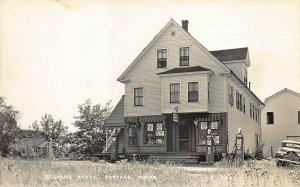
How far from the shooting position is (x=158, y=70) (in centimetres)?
2592

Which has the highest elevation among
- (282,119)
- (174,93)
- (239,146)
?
(174,93)

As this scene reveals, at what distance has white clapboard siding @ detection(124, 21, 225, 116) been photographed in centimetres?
2448

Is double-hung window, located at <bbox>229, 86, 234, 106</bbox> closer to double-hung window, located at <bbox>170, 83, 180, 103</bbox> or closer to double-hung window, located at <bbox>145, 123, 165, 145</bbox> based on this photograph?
double-hung window, located at <bbox>170, 83, 180, 103</bbox>

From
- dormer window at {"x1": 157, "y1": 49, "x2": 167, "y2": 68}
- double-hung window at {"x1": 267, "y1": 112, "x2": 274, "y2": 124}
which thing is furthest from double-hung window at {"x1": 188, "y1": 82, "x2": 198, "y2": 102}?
double-hung window at {"x1": 267, "y1": 112, "x2": 274, "y2": 124}

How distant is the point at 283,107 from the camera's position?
35656mm

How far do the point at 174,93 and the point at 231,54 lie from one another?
7.23 m

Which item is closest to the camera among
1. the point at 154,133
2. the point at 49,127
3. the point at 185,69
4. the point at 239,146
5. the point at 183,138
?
the point at 239,146

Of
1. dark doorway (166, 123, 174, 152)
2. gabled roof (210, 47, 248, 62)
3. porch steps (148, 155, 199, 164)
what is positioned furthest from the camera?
gabled roof (210, 47, 248, 62)

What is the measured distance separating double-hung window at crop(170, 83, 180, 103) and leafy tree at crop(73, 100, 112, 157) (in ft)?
22.8

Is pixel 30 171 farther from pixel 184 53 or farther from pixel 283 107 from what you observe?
pixel 283 107

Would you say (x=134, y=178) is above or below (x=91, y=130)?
below

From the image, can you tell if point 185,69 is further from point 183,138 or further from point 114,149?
point 114,149

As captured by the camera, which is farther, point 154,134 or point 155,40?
point 154,134

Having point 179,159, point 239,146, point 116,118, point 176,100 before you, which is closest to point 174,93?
point 176,100
